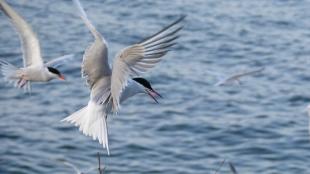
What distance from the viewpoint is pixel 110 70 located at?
6031 mm

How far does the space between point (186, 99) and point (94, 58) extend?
5.44m

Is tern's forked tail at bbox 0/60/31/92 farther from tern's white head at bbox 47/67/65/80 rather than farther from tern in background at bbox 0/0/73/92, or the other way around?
tern's white head at bbox 47/67/65/80

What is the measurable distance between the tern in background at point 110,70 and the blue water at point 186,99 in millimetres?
3582

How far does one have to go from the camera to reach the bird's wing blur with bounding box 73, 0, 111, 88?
571 centimetres

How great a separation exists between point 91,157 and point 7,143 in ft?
3.43

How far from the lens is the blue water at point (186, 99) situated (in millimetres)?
10133

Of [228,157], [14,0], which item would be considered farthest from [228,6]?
[228,157]

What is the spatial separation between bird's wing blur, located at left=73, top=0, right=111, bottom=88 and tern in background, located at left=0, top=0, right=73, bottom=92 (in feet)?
2.37

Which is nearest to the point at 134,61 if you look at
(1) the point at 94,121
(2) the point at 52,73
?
(1) the point at 94,121

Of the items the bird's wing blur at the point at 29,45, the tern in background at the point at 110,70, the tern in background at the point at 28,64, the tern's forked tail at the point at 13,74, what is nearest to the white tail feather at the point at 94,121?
the tern in background at the point at 110,70

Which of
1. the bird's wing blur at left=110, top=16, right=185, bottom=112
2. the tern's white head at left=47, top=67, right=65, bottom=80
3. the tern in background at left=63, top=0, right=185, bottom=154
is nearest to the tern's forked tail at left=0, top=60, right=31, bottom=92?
the tern's white head at left=47, top=67, right=65, bottom=80

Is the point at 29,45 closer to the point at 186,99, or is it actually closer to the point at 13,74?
the point at 13,74

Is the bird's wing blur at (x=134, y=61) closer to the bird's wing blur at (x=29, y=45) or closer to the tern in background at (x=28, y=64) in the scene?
the tern in background at (x=28, y=64)

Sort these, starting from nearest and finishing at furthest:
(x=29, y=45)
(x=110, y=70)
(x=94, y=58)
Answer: (x=94, y=58), (x=110, y=70), (x=29, y=45)
